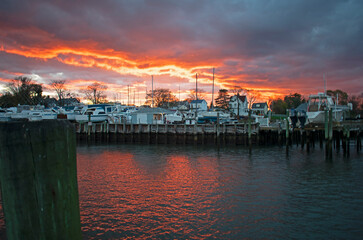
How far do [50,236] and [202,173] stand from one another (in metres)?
15.4

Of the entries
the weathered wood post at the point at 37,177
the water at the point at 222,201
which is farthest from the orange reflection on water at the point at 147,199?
the weathered wood post at the point at 37,177

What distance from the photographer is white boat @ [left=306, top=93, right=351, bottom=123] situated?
31.2 meters

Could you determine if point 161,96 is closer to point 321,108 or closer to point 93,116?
point 93,116

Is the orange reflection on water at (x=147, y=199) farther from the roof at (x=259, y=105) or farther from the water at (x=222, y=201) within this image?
the roof at (x=259, y=105)

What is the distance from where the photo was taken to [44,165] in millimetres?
2072

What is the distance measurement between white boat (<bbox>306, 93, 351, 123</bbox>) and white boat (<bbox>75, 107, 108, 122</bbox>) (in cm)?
3183

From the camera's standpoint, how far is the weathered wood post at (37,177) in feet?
6.59

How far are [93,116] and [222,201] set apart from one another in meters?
37.0

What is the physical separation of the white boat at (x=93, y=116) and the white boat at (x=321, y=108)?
31825 millimetres

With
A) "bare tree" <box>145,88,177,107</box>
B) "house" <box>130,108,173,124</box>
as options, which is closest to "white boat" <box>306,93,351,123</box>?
"house" <box>130,108,173,124</box>

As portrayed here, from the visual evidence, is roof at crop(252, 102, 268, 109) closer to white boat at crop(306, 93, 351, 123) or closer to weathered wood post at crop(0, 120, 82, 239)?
white boat at crop(306, 93, 351, 123)

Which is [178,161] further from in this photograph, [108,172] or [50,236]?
[50,236]

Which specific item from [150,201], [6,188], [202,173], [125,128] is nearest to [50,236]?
[6,188]

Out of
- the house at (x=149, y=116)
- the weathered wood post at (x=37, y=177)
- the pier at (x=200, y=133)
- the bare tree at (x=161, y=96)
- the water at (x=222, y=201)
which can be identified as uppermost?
the bare tree at (x=161, y=96)
